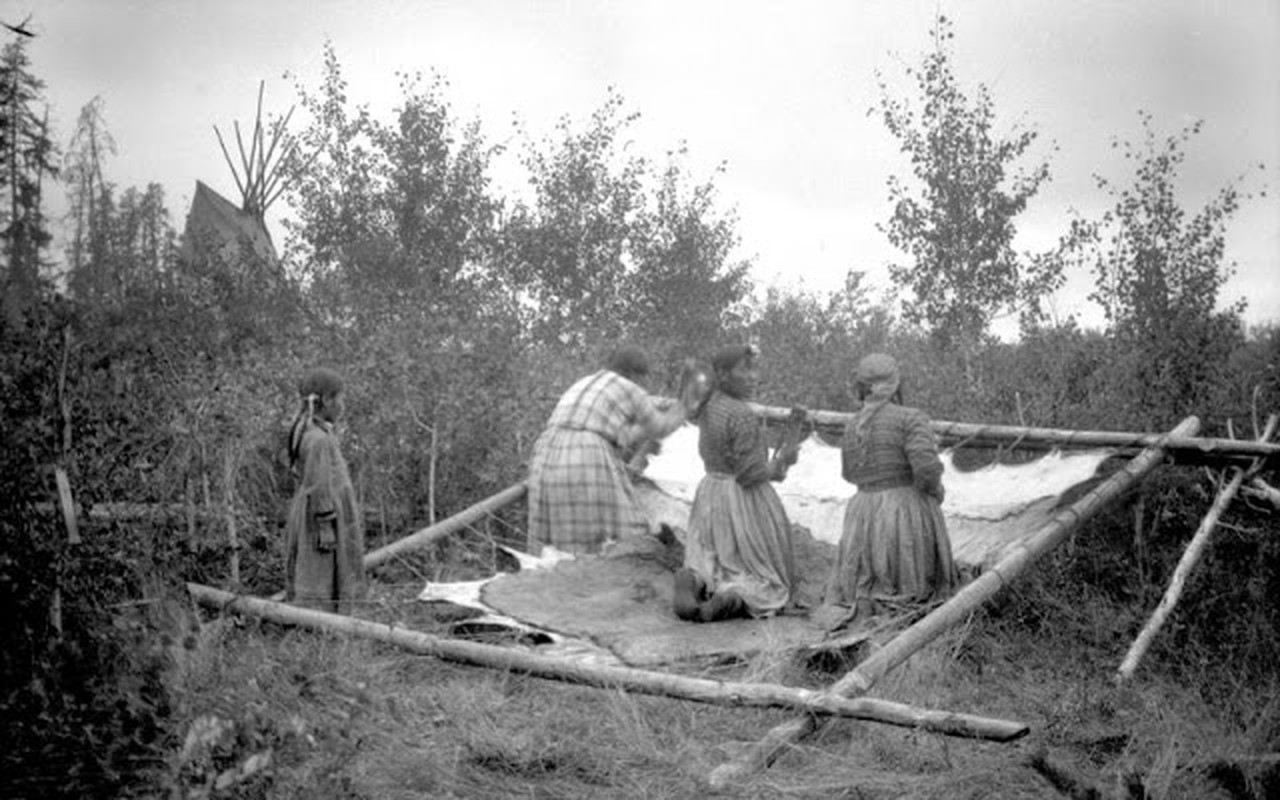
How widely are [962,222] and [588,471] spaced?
1034 cm

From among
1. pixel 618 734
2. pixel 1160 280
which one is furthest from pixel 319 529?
pixel 1160 280

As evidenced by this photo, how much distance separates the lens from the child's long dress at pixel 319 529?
19.2ft

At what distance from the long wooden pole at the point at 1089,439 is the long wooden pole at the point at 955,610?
0.25 ft

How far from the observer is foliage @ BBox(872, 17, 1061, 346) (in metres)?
15.4

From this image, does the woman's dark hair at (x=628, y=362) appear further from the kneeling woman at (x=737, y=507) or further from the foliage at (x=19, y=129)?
the foliage at (x=19, y=129)

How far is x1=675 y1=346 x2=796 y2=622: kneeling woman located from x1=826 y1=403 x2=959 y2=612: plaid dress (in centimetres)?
41

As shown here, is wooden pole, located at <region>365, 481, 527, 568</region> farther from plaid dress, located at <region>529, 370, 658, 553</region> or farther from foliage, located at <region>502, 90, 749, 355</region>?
foliage, located at <region>502, 90, 749, 355</region>

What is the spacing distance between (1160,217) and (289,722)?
442 inches

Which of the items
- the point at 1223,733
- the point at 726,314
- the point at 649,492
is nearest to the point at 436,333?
the point at 649,492

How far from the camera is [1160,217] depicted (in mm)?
11906

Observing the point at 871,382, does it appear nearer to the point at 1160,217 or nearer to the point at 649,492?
the point at 649,492

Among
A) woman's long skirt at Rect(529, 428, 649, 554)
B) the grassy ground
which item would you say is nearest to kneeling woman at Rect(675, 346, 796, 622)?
woman's long skirt at Rect(529, 428, 649, 554)

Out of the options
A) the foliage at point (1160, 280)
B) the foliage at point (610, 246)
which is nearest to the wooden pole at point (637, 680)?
the foliage at point (1160, 280)

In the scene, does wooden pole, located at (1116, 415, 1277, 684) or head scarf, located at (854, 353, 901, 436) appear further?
head scarf, located at (854, 353, 901, 436)
